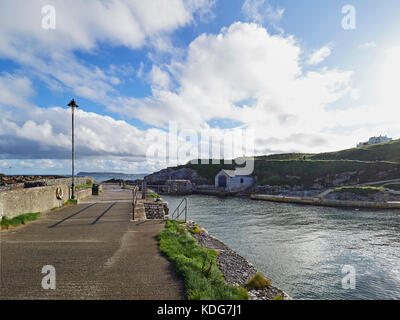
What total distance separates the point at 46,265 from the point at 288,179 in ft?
271

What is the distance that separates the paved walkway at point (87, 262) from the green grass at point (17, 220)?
1.75ft

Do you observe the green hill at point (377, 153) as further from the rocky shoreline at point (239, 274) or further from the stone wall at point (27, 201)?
the stone wall at point (27, 201)

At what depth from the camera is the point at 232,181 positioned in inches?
2933

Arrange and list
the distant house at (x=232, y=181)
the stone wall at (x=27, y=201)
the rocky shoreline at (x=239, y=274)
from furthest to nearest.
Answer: the distant house at (x=232, y=181) < the stone wall at (x=27, y=201) < the rocky shoreline at (x=239, y=274)

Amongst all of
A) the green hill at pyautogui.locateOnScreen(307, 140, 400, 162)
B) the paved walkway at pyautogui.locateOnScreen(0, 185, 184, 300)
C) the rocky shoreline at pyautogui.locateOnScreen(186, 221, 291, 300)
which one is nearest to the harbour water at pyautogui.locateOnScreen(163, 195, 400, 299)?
the rocky shoreline at pyautogui.locateOnScreen(186, 221, 291, 300)

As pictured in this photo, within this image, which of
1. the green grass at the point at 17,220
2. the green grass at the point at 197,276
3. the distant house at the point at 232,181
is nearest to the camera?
the green grass at the point at 197,276

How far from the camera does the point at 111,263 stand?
7.66 m

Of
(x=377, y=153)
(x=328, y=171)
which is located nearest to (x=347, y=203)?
(x=328, y=171)

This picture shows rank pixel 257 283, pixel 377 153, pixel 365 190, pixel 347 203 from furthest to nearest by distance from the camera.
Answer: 1. pixel 377 153
2. pixel 365 190
3. pixel 347 203
4. pixel 257 283

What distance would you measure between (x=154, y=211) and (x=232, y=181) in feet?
182

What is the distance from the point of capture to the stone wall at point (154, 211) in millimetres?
20914

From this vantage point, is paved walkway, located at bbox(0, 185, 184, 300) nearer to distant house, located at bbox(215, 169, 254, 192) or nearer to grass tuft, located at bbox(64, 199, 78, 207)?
grass tuft, located at bbox(64, 199, 78, 207)

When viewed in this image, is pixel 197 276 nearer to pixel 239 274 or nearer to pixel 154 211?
pixel 239 274

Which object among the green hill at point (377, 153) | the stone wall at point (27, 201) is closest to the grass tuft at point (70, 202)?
the stone wall at point (27, 201)
